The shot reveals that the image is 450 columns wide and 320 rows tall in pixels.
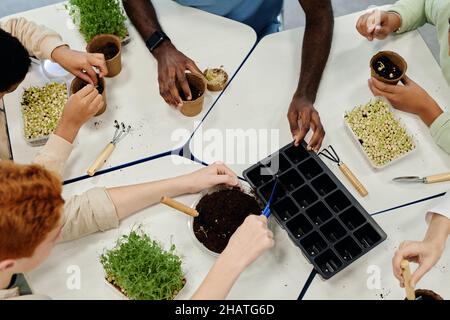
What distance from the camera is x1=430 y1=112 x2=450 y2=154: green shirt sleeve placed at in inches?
61.4

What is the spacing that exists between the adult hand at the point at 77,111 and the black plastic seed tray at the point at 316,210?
0.53 m

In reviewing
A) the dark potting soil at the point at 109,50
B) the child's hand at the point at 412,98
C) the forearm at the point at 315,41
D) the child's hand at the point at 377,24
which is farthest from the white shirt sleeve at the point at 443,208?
the dark potting soil at the point at 109,50

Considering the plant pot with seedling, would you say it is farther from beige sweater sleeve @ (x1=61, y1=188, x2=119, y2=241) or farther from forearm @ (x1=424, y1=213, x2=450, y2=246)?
forearm @ (x1=424, y1=213, x2=450, y2=246)

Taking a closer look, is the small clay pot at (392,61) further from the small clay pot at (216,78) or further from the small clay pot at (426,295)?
the small clay pot at (426,295)

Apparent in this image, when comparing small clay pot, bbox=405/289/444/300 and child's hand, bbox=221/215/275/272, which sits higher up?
child's hand, bbox=221/215/275/272

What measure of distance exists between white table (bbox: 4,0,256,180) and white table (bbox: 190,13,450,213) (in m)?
0.07

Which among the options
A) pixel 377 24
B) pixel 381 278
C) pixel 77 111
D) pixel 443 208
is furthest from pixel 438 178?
pixel 77 111

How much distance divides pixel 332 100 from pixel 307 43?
221mm

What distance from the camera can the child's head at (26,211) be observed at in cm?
110

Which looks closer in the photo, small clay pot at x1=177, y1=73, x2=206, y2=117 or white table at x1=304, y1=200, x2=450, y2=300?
white table at x1=304, y1=200, x2=450, y2=300

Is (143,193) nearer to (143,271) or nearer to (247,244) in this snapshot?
(143,271)

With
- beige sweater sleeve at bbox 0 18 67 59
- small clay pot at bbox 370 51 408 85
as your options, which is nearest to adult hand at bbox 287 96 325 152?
small clay pot at bbox 370 51 408 85

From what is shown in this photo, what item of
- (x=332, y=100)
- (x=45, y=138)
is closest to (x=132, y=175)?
(x=45, y=138)

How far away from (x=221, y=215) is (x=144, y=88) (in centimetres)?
57
